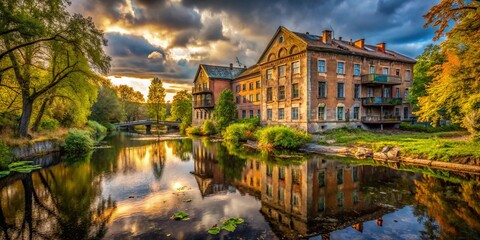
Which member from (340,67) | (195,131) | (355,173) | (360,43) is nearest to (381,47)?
(360,43)

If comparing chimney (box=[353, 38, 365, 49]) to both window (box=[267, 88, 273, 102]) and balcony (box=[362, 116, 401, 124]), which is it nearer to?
balcony (box=[362, 116, 401, 124])

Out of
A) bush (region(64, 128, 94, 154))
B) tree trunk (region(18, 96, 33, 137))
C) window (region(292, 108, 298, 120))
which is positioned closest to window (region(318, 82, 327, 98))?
window (region(292, 108, 298, 120))

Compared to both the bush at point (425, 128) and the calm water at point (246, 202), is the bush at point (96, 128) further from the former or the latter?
the bush at point (425, 128)

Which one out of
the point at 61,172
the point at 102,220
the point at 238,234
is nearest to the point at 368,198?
the point at 238,234

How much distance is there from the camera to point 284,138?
25.5 meters

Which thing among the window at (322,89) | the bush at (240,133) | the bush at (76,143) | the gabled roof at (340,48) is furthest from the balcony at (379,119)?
the bush at (76,143)

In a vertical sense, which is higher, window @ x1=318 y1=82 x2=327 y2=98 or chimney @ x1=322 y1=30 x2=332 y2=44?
chimney @ x1=322 y1=30 x2=332 y2=44

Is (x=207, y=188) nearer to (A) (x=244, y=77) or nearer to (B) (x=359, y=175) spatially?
(B) (x=359, y=175)

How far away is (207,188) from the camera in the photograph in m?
13.1

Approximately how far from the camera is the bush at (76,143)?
2402 cm

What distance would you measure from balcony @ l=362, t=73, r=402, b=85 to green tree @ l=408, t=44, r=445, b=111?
13.0 ft

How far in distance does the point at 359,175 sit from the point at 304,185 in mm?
3978

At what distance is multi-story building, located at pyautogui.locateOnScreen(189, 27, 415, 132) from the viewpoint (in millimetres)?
29250

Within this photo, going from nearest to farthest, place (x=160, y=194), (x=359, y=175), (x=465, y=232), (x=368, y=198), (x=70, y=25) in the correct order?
(x=465, y=232)
(x=368, y=198)
(x=160, y=194)
(x=359, y=175)
(x=70, y=25)
